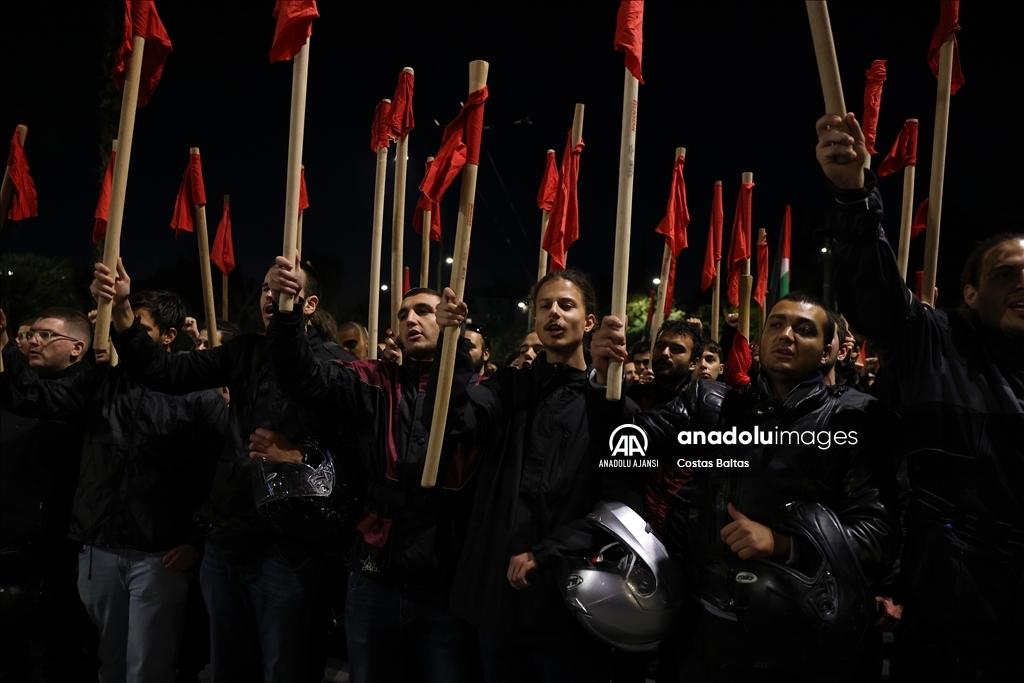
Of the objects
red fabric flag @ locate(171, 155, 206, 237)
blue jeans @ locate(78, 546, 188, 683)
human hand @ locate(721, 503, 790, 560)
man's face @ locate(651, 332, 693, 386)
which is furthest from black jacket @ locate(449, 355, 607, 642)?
red fabric flag @ locate(171, 155, 206, 237)

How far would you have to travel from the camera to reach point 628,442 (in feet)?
9.00

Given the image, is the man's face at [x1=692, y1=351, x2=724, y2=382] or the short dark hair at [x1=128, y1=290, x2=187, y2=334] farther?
the man's face at [x1=692, y1=351, x2=724, y2=382]

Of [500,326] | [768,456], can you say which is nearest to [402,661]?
[768,456]

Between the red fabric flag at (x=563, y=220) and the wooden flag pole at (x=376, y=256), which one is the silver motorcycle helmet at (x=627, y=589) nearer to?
the wooden flag pole at (x=376, y=256)

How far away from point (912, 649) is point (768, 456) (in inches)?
30.5

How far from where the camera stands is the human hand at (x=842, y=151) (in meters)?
2.16

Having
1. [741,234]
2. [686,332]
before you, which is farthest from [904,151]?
[741,234]

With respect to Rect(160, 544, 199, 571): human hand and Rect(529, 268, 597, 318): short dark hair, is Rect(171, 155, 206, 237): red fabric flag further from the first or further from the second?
Rect(529, 268, 597, 318): short dark hair

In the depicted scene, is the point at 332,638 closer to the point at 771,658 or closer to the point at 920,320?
the point at 771,658

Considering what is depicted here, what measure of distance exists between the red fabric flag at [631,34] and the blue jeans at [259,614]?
2.45m

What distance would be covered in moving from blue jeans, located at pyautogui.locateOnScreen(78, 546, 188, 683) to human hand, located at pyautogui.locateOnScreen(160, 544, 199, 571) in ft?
0.16

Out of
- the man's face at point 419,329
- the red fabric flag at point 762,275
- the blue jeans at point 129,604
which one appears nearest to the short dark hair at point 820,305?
the man's face at point 419,329

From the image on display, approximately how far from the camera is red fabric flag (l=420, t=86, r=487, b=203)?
298 cm

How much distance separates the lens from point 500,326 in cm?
4091
